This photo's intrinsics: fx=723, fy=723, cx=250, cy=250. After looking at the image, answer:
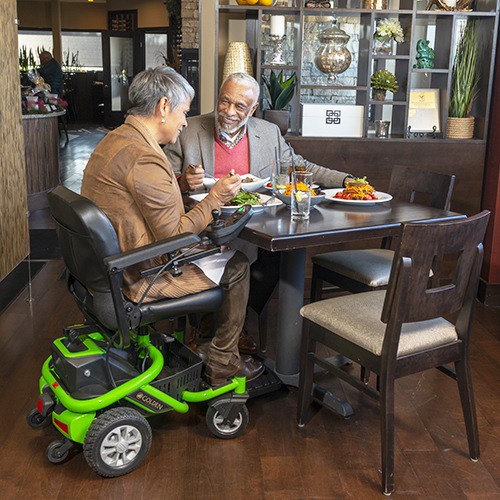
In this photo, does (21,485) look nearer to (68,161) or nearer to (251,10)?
(251,10)

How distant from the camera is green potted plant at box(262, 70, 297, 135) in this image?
4066mm

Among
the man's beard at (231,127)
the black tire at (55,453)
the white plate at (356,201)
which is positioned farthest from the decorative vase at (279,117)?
the black tire at (55,453)

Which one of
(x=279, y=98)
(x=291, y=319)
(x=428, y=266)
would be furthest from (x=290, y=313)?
(x=279, y=98)

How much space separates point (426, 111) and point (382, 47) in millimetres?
492

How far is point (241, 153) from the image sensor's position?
3529 mm

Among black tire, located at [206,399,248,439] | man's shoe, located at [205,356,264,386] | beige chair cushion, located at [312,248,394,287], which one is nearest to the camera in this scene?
black tire, located at [206,399,248,439]

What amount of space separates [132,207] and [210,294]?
1.36 ft

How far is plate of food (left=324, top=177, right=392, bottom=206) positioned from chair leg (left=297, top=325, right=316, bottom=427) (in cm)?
62

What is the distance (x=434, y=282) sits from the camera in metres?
2.98

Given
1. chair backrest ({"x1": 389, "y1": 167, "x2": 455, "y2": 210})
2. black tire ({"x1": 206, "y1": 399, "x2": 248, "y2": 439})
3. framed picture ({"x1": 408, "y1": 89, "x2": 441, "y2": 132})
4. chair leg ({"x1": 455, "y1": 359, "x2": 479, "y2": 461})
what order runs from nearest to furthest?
chair leg ({"x1": 455, "y1": 359, "x2": 479, "y2": 461}) < black tire ({"x1": 206, "y1": 399, "x2": 248, "y2": 439}) < chair backrest ({"x1": 389, "y1": 167, "x2": 455, "y2": 210}) < framed picture ({"x1": 408, "y1": 89, "x2": 441, "y2": 132})

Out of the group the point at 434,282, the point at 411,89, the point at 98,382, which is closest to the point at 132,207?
the point at 98,382

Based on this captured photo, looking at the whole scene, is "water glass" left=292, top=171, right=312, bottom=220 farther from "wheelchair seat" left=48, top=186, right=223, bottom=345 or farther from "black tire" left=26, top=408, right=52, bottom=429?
"black tire" left=26, top=408, right=52, bottom=429

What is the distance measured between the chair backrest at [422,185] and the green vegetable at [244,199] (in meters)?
0.91

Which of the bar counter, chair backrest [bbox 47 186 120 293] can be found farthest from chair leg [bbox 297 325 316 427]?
the bar counter
